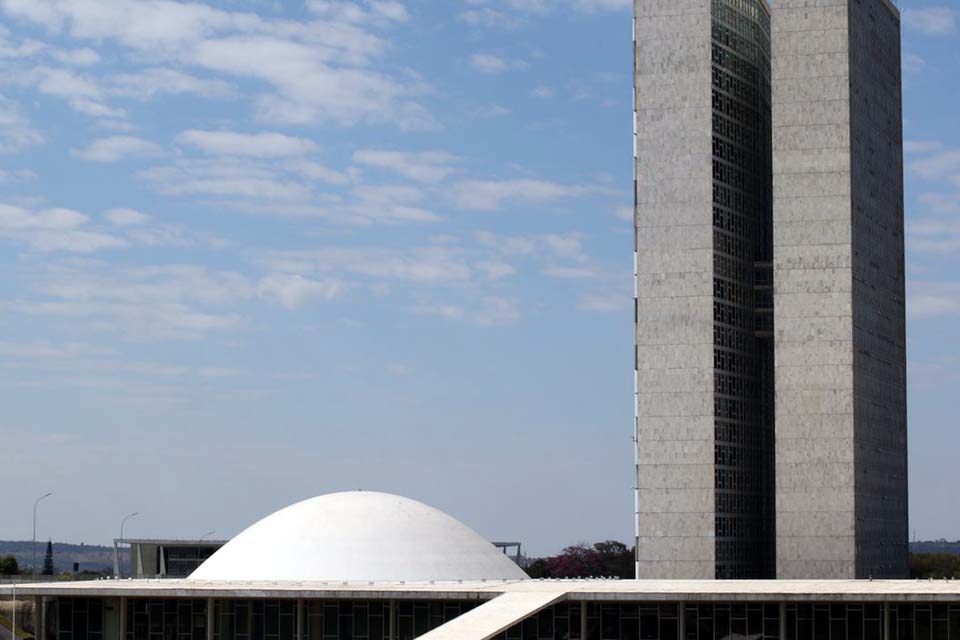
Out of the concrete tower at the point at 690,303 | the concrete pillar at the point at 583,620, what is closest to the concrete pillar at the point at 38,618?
the concrete pillar at the point at 583,620

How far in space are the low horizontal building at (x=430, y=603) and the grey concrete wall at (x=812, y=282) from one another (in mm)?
32768

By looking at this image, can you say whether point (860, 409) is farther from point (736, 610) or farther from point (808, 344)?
point (736, 610)

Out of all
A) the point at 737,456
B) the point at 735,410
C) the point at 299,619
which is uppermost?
the point at 735,410

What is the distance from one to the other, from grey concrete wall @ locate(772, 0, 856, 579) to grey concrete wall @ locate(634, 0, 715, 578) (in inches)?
246

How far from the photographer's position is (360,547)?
400 feet

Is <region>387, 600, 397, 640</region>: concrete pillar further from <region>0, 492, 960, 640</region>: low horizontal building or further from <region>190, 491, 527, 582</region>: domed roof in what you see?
<region>190, 491, 527, 582</region>: domed roof

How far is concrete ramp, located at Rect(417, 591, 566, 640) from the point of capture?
87.3 m

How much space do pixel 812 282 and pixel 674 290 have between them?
12.0 metres

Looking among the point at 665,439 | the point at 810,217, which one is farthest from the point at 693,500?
the point at 810,217

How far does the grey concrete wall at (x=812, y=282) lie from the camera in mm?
145250

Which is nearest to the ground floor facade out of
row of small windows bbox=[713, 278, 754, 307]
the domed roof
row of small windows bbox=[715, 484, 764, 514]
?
the domed roof

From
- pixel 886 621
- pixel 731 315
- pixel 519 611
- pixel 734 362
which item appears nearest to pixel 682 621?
pixel 886 621

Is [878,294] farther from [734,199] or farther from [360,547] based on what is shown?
[360,547]

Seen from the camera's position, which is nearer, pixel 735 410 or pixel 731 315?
pixel 731 315
